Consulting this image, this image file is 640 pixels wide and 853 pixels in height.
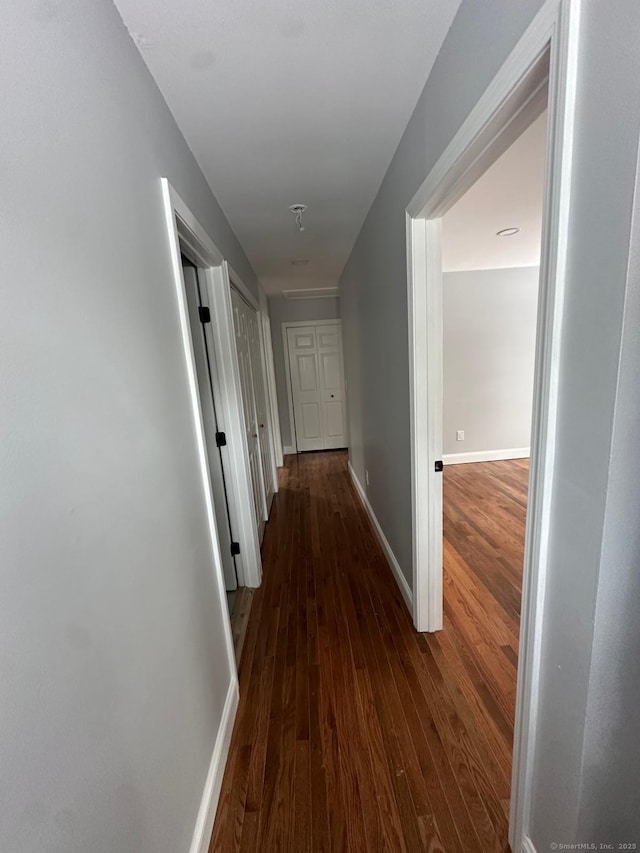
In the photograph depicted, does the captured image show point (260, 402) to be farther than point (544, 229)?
Yes

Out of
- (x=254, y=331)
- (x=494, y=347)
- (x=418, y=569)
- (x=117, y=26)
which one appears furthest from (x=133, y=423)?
(x=494, y=347)

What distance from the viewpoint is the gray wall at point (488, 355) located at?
418 centimetres

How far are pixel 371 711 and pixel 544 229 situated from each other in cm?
176

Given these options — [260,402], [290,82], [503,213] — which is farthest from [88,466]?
[503,213]

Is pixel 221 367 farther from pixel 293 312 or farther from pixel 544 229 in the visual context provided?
pixel 293 312

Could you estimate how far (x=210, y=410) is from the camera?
2.03 meters

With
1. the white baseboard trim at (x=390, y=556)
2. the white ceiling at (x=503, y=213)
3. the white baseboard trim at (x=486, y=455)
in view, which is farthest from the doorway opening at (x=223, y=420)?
the white baseboard trim at (x=486, y=455)

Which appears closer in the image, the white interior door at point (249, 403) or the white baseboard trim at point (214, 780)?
the white baseboard trim at point (214, 780)

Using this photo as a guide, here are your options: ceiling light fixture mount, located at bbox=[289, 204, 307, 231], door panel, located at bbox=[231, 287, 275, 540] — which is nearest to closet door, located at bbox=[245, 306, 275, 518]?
door panel, located at bbox=[231, 287, 275, 540]

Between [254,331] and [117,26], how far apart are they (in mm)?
2504

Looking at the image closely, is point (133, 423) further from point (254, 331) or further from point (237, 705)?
point (254, 331)

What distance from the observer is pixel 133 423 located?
2.81ft

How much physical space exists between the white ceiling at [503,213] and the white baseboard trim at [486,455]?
7.34 ft

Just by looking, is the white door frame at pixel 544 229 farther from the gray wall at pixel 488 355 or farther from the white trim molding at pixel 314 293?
the white trim molding at pixel 314 293
